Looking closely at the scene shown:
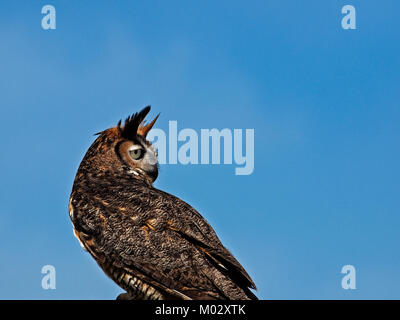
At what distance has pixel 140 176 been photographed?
373 inches

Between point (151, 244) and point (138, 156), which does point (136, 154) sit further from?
point (151, 244)

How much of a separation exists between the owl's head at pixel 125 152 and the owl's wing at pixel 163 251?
120 centimetres

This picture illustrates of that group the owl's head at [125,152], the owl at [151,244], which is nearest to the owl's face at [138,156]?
the owl's head at [125,152]

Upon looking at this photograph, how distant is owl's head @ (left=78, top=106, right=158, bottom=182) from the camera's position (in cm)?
939

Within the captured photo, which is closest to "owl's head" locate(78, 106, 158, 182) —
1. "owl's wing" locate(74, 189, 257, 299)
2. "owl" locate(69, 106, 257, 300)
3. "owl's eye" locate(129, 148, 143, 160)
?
"owl's eye" locate(129, 148, 143, 160)

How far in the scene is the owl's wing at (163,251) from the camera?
7.34 m

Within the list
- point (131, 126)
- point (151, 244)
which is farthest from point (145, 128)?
point (151, 244)

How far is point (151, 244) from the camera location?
Result: 7699mm

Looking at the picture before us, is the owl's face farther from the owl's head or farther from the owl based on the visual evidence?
the owl

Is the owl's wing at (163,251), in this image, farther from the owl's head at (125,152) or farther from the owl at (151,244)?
the owl's head at (125,152)

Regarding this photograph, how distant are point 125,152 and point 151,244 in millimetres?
2268
